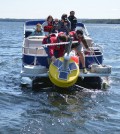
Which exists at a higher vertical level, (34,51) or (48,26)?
(48,26)

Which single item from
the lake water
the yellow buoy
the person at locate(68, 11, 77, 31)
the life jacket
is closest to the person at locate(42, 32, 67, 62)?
the yellow buoy

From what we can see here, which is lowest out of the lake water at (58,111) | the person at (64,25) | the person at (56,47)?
the lake water at (58,111)

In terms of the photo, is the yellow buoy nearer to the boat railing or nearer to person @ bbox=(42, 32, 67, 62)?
person @ bbox=(42, 32, 67, 62)

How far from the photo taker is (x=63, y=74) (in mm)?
11508

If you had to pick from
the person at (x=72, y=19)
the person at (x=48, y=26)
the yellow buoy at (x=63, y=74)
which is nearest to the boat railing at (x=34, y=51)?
the person at (x=48, y=26)

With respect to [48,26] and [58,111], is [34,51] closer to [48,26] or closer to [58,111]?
[48,26]

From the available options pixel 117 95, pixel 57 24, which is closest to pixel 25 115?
pixel 117 95

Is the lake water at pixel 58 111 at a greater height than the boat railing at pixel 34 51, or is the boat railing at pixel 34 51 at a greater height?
the boat railing at pixel 34 51

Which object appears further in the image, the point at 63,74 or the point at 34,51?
the point at 34,51

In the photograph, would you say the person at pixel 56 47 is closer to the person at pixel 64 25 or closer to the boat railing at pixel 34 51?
the boat railing at pixel 34 51

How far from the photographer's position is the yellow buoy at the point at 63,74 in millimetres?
11445

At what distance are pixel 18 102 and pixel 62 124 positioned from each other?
2494 mm

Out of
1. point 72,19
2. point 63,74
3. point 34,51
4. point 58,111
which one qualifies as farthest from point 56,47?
point 72,19

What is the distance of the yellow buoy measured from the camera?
37.6 ft
